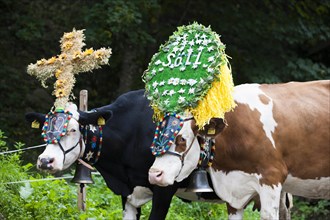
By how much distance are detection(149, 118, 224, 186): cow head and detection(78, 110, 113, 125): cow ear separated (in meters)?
0.87

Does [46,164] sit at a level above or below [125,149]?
below

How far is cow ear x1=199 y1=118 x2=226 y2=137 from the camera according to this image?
783 cm

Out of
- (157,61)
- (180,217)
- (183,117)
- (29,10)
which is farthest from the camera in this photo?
(29,10)

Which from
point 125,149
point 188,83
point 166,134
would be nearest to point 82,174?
point 125,149

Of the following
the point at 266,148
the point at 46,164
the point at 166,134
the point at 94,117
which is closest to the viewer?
the point at 166,134

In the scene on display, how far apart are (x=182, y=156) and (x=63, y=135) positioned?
Result: 1.25 meters

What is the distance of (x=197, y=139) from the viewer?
26.3 ft

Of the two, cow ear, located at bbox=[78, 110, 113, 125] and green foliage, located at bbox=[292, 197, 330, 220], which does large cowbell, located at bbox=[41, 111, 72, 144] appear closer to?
cow ear, located at bbox=[78, 110, 113, 125]

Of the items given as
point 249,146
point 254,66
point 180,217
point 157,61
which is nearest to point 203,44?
point 157,61

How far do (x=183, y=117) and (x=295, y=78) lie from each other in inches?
299

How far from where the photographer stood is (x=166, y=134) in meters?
7.75

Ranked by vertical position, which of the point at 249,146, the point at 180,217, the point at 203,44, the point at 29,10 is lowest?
the point at 180,217

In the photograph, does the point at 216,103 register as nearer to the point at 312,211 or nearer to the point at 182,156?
the point at 182,156

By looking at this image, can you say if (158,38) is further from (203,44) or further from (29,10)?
(203,44)
